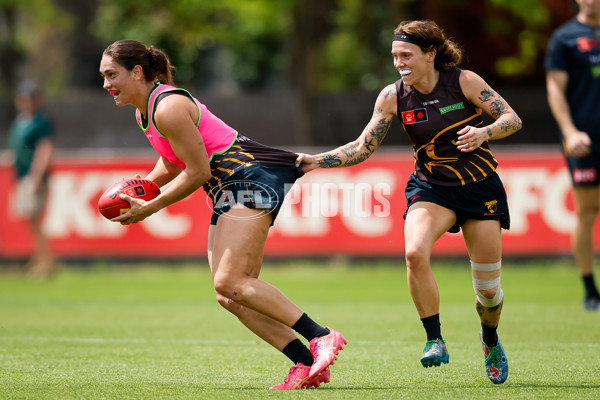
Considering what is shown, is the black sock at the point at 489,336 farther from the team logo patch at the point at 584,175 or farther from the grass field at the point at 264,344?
the team logo patch at the point at 584,175

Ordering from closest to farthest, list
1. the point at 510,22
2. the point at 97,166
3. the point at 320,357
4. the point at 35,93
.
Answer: the point at 320,357 → the point at 35,93 → the point at 97,166 → the point at 510,22

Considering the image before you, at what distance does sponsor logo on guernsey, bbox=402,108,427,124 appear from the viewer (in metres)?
6.39

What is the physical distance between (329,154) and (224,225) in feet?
3.12

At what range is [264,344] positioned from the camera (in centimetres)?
821

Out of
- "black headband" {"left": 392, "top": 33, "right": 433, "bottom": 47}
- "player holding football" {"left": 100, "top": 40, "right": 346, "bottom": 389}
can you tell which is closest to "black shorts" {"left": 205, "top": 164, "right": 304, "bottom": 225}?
"player holding football" {"left": 100, "top": 40, "right": 346, "bottom": 389}

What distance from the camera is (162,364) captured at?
6.92 m

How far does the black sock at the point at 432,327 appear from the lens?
242 inches

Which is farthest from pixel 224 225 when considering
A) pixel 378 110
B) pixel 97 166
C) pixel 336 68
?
pixel 336 68

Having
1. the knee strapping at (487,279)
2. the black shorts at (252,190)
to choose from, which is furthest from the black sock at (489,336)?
the black shorts at (252,190)

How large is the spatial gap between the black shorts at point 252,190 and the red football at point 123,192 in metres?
0.40

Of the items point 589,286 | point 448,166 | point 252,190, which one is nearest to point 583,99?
point 589,286

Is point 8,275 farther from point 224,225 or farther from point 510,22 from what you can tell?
point 510,22

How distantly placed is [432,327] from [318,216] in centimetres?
933

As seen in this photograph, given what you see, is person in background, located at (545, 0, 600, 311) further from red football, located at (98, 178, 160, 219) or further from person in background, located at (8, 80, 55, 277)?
person in background, located at (8, 80, 55, 277)
